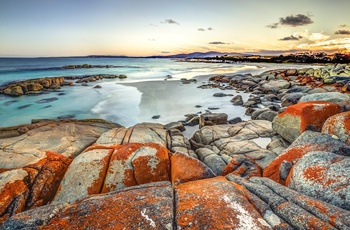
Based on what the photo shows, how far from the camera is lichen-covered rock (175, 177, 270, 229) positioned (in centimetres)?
245

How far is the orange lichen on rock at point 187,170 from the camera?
4.07m

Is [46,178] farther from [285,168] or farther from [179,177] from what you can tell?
[285,168]

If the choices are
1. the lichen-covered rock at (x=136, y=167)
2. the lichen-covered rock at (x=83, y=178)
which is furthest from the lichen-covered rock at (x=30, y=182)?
the lichen-covered rock at (x=136, y=167)

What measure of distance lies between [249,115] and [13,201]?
36.7ft

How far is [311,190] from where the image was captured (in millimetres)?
3354

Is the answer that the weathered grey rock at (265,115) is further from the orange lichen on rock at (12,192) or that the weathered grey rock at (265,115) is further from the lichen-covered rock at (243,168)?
the orange lichen on rock at (12,192)

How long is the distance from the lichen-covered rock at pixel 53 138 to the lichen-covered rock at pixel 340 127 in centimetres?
750

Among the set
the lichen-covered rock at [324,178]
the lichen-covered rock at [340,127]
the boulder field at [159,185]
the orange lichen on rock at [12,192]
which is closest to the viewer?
the boulder field at [159,185]

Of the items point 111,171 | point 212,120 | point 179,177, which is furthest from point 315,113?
Answer: point 111,171

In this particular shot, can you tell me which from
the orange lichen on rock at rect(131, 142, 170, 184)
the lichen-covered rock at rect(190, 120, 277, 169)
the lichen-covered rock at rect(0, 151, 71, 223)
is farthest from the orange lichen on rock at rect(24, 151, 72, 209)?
the lichen-covered rock at rect(190, 120, 277, 169)

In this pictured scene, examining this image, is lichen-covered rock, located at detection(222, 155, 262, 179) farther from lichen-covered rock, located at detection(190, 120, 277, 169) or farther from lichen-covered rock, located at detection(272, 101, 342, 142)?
lichen-covered rock, located at detection(272, 101, 342, 142)

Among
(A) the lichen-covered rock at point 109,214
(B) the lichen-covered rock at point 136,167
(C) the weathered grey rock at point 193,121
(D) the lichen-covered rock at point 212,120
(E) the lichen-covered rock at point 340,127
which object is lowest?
(C) the weathered grey rock at point 193,121

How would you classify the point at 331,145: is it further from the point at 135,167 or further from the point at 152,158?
the point at 135,167

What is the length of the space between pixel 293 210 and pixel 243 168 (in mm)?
2426
